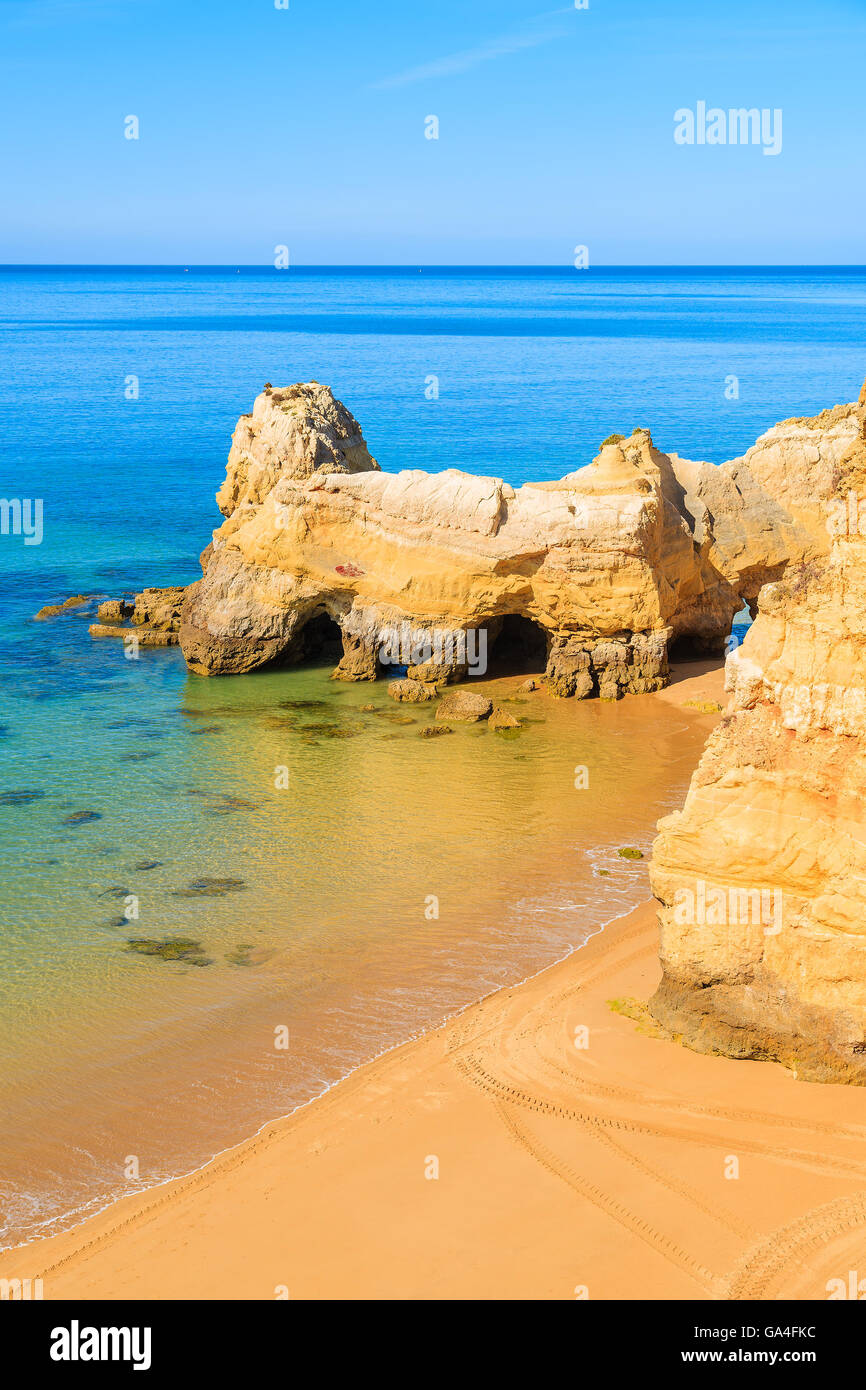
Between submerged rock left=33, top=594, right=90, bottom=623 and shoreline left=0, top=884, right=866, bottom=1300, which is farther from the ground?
submerged rock left=33, top=594, right=90, bottom=623

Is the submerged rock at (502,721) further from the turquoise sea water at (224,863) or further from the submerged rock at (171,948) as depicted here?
the submerged rock at (171,948)

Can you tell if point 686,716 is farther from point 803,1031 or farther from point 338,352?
point 338,352

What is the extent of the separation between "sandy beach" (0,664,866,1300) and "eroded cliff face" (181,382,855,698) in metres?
12.9

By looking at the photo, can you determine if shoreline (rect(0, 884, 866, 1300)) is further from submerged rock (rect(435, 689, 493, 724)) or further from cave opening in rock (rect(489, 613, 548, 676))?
cave opening in rock (rect(489, 613, 548, 676))

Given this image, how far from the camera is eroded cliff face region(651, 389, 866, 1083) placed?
11.1m

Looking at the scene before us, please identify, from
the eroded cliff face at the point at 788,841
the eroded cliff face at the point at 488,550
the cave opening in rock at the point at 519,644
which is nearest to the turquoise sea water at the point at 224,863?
the eroded cliff face at the point at 488,550

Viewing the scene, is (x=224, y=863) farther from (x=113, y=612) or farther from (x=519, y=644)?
(x=113, y=612)

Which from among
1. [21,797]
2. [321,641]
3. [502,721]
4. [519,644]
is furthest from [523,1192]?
[321,641]

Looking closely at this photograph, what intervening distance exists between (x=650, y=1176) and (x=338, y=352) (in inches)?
3763

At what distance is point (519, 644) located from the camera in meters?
28.7

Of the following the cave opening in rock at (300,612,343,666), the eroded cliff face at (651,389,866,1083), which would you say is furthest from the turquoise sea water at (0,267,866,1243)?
the eroded cliff face at (651,389,866,1083)

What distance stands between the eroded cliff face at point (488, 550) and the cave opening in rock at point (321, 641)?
1.43 ft

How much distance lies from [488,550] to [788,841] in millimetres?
13791

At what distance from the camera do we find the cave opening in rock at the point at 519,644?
92.4 feet
